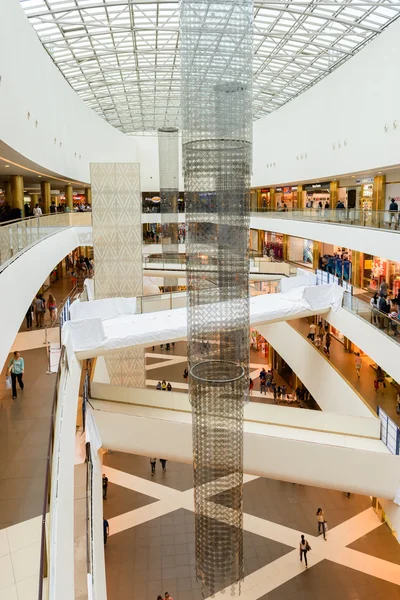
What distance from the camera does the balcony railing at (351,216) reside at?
14234 mm

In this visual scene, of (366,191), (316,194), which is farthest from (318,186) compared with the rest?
(366,191)

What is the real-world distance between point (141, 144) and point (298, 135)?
21.1m

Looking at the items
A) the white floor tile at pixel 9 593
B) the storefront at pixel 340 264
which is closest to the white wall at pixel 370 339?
the storefront at pixel 340 264

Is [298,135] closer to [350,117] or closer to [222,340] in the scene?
[350,117]

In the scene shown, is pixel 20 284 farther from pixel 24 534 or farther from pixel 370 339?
pixel 370 339

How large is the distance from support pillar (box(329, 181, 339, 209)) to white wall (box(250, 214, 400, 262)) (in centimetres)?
261

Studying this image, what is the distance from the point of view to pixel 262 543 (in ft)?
43.4

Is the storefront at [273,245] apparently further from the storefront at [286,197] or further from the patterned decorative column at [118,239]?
the patterned decorative column at [118,239]

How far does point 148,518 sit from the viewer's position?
14.2 meters

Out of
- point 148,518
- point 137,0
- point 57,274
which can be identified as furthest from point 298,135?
point 148,518

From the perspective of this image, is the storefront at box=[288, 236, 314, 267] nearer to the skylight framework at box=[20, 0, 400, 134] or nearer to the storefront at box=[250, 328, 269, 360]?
the storefront at box=[250, 328, 269, 360]

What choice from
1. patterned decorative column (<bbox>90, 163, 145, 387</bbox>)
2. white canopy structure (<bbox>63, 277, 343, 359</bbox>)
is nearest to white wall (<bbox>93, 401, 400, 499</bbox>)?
white canopy structure (<bbox>63, 277, 343, 359</bbox>)

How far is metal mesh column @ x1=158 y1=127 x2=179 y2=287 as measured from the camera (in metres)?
28.1

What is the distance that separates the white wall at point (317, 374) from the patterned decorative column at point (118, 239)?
5.89 metres
